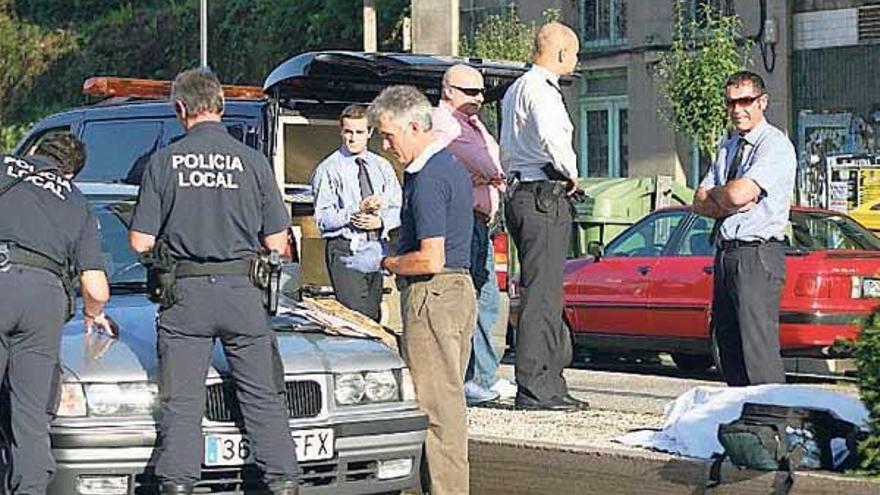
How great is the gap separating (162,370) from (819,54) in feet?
67.5

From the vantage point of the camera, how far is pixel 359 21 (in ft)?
117

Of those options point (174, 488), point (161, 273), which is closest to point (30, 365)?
point (161, 273)

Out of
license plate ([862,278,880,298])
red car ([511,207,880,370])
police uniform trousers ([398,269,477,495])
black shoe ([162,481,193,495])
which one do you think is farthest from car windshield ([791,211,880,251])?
black shoe ([162,481,193,495])

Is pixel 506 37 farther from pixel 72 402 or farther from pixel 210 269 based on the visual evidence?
pixel 72 402

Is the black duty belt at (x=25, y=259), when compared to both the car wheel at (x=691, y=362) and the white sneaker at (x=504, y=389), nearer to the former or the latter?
the white sneaker at (x=504, y=389)

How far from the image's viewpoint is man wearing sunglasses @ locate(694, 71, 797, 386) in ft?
29.5

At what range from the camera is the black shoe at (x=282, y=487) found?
749 centimetres

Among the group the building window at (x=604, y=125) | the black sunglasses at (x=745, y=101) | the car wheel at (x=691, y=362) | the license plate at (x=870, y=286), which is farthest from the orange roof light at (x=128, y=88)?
the building window at (x=604, y=125)

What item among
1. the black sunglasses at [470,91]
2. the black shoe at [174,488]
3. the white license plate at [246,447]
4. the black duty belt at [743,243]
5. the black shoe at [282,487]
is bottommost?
the black shoe at [282,487]

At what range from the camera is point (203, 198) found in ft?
25.0

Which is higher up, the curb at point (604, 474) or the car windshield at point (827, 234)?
the car windshield at point (827, 234)

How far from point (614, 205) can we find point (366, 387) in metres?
12.7

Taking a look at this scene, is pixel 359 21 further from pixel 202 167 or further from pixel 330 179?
pixel 202 167

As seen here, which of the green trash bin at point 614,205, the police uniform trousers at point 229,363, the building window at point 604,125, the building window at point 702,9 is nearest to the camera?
the police uniform trousers at point 229,363
